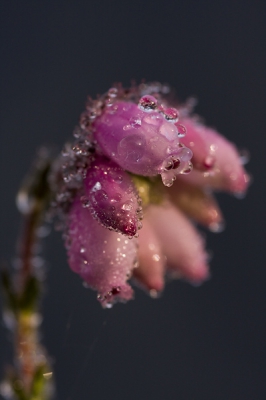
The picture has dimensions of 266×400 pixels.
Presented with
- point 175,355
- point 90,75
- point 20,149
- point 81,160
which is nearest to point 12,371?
point 81,160

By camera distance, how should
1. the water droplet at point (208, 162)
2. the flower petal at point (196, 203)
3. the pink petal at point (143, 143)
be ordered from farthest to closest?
the flower petal at point (196, 203) → the water droplet at point (208, 162) → the pink petal at point (143, 143)

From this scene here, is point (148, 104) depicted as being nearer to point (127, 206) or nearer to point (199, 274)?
point (127, 206)

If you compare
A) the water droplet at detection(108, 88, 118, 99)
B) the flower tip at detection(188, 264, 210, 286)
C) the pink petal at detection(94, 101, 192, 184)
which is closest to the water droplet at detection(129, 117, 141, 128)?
the pink petal at detection(94, 101, 192, 184)

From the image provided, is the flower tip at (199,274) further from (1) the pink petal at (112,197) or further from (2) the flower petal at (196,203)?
(1) the pink petal at (112,197)

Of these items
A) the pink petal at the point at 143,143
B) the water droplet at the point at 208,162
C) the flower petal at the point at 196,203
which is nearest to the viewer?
the pink petal at the point at 143,143

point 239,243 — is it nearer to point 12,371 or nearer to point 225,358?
point 225,358

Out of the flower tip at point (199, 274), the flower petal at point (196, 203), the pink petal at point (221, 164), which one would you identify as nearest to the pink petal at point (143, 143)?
the pink petal at point (221, 164)

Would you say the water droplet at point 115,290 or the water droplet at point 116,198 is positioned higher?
the water droplet at point 116,198
